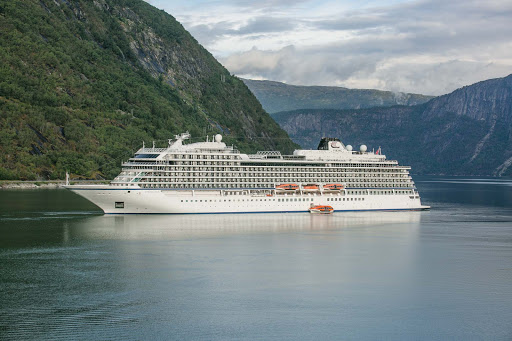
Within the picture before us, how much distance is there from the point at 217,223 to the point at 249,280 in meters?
31.2

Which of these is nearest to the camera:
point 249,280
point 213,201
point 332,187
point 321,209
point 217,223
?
point 249,280

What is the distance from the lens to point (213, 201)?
8938cm

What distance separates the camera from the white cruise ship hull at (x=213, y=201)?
Answer: 8525 cm

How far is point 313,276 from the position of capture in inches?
2019

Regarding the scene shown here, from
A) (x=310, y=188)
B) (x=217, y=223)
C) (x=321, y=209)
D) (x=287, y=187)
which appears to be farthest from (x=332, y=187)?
(x=217, y=223)

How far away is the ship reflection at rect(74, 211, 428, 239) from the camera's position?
71.3 metres

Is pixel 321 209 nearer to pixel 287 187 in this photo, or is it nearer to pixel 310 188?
pixel 310 188

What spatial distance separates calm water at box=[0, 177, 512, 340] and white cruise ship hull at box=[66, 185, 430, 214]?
4.20 metres

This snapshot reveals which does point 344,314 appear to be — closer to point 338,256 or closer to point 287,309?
point 287,309

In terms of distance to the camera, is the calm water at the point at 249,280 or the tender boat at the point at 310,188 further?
the tender boat at the point at 310,188

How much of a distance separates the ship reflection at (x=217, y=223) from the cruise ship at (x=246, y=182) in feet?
6.95

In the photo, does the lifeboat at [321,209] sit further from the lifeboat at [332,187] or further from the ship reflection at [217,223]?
the lifeboat at [332,187]

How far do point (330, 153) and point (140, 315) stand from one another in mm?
65102

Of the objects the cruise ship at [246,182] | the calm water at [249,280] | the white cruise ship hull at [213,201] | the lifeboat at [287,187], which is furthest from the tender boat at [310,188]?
the calm water at [249,280]
